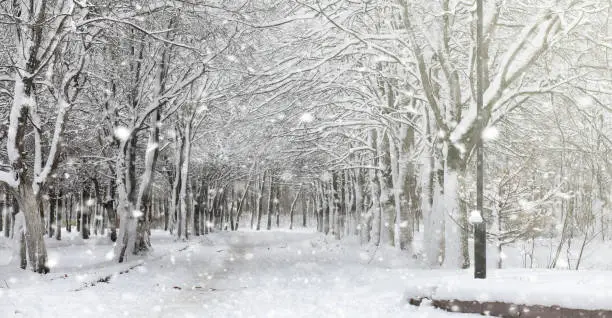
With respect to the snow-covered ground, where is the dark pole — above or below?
above

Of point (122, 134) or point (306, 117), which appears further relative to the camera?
point (122, 134)

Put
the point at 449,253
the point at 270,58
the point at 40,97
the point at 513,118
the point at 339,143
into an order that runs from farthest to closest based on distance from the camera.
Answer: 1. the point at 339,143
2. the point at 40,97
3. the point at 513,118
4. the point at 270,58
5. the point at 449,253

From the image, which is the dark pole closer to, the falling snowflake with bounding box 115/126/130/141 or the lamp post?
the lamp post

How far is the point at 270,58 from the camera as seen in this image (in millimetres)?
16953

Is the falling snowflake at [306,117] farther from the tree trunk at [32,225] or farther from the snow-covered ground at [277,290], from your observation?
the tree trunk at [32,225]

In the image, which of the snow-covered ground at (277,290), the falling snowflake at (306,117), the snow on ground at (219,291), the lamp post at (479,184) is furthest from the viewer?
the falling snowflake at (306,117)

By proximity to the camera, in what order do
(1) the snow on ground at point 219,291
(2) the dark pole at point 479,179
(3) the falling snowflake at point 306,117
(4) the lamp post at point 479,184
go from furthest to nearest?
(3) the falling snowflake at point 306,117
(2) the dark pole at point 479,179
(4) the lamp post at point 479,184
(1) the snow on ground at point 219,291

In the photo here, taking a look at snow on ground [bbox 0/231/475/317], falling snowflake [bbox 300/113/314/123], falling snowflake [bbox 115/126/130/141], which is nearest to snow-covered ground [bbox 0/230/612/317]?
snow on ground [bbox 0/231/475/317]

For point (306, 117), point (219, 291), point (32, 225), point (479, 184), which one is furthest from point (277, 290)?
point (306, 117)

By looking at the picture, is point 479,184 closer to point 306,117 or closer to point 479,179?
point 479,179

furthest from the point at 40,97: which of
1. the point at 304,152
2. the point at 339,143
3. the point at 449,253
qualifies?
the point at 449,253

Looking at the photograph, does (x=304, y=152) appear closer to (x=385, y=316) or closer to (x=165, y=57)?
(x=165, y=57)

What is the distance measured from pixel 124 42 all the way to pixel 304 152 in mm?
8693

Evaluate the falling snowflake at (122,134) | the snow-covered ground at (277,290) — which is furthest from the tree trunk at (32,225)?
the falling snowflake at (122,134)
